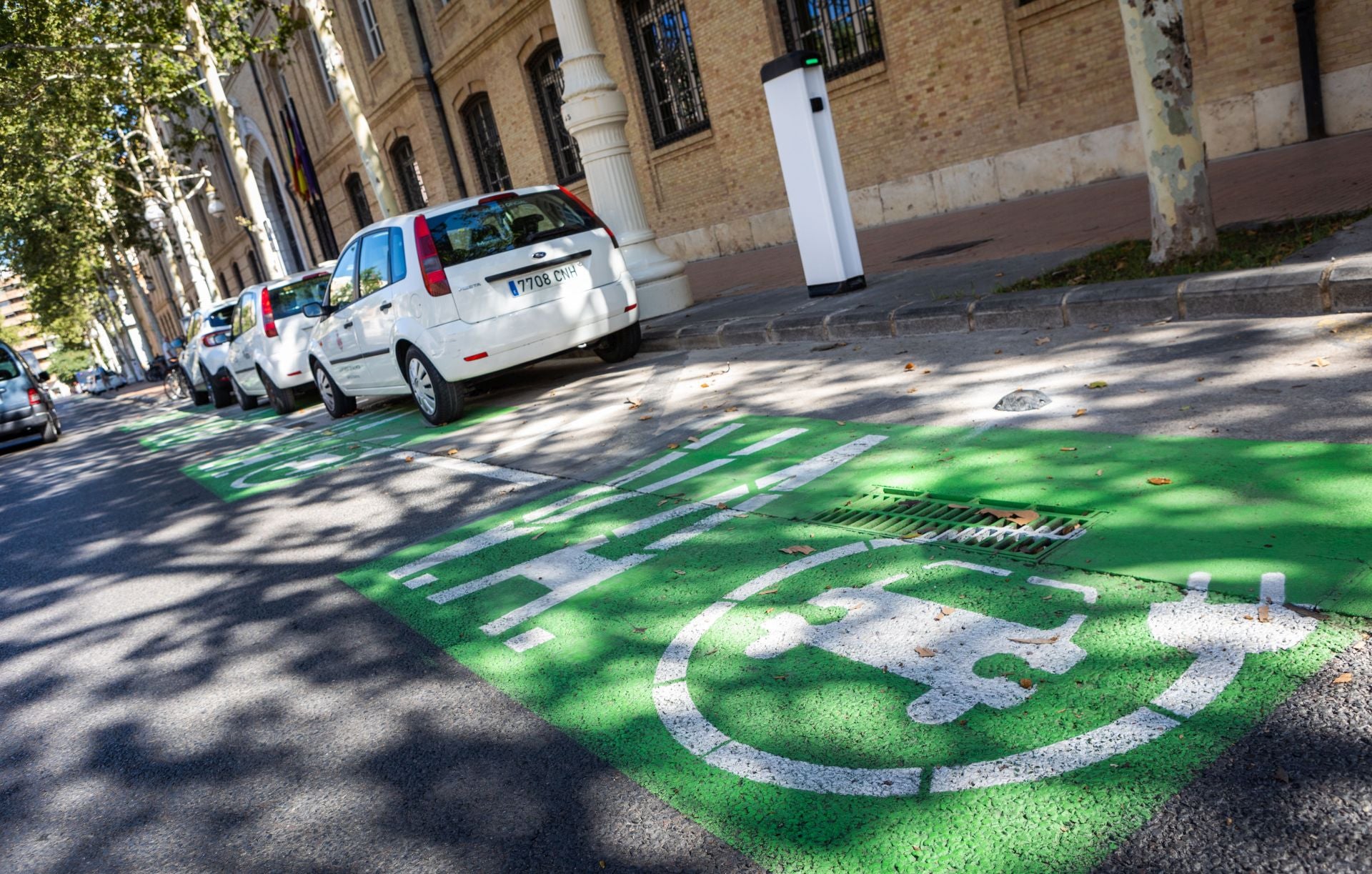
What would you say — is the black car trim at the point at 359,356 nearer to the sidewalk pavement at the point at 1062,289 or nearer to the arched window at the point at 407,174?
the sidewalk pavement at the point at 1062,289

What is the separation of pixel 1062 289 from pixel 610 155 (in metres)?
6.54

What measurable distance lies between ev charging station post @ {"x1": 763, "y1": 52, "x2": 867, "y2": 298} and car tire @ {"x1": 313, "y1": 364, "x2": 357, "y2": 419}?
5622 millimetres

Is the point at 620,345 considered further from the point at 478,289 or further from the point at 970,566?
the point at 970,566

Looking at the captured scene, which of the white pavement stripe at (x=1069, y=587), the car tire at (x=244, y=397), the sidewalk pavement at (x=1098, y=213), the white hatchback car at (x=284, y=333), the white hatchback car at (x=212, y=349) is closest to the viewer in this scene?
the white pavement stripe at (x=1069, y=587)

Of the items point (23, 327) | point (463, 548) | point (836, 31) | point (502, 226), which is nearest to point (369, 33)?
point (836, 31)

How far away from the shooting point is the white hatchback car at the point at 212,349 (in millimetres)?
18859

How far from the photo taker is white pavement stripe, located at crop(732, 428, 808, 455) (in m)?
5.70

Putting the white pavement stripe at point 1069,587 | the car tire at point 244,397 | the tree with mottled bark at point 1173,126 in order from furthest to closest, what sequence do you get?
the car tire at point 244,397 < the tree with mottled bark at point 1173,126 < the white pavement stripe at point 1069,587

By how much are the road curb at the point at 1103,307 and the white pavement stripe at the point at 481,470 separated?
119 inches

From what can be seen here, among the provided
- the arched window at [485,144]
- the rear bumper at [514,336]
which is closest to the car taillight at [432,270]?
the rear bumper at [514,336]

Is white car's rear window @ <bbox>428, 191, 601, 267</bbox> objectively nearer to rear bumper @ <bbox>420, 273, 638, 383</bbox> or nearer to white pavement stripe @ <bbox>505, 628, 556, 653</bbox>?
rear bumper @ <bbox>420, 273, 638, 383</bbox>

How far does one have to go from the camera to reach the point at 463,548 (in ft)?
16.8

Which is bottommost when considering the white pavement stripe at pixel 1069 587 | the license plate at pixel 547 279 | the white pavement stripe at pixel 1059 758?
the white pavement stripe at pixel 1059 758

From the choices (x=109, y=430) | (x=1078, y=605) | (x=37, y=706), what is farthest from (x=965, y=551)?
(x=109, y=430)
